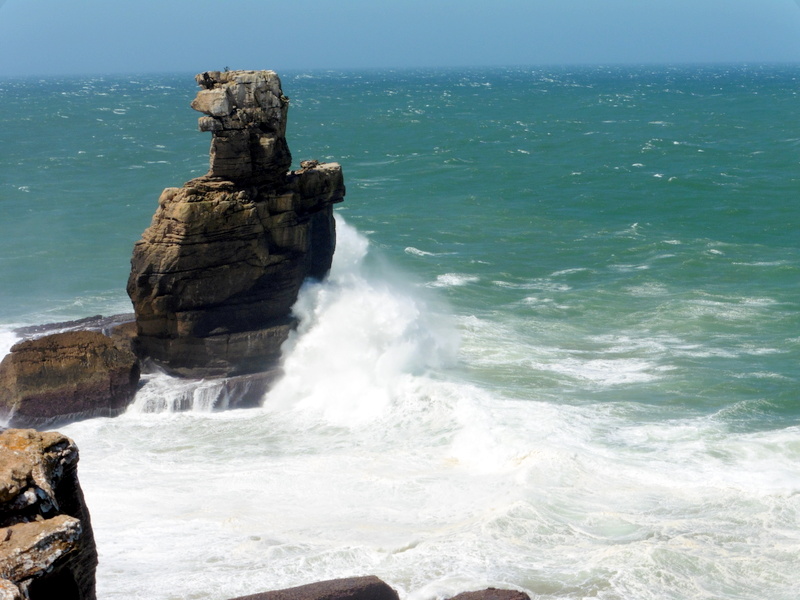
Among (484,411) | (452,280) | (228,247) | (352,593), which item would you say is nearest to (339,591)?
(352,593)

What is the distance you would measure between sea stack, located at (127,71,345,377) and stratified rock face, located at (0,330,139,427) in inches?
67.2

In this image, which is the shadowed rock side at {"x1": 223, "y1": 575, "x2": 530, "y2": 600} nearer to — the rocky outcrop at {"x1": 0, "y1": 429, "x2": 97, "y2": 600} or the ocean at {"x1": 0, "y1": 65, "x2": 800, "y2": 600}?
the ocean at {"x1": 0, "y1": 65, "x2": 800, "y2": 600}

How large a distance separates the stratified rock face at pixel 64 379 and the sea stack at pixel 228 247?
67.2 inches

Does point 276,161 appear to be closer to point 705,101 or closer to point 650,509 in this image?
point 650,509

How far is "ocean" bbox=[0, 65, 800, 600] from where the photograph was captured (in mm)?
19219

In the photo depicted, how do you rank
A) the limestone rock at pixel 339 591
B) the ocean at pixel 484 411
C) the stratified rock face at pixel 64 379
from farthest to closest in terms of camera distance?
the stratified rock face at pixel 64 379
the ocean at pixel 484 411
the limestone rock at pixel 339 591

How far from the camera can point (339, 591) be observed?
53.5ft

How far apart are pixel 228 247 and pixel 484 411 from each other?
8.21 meters

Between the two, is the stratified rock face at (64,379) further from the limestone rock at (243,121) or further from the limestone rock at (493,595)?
the limestone rock at (493,595)

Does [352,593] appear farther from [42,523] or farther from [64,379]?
[64,379]

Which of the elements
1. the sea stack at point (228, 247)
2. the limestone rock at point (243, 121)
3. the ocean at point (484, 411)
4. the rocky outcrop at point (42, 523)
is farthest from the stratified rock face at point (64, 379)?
the rocky outcrop at point (42, 523)

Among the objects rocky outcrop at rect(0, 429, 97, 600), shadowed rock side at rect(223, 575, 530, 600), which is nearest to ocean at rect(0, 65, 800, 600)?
shadowed rock side at rect(223, 575, 530, 600)

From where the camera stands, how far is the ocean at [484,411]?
19.2 m

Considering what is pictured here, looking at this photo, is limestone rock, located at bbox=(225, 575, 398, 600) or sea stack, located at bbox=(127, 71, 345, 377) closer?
limestone rock, located at bbox=(225, 575, 398, 600)
